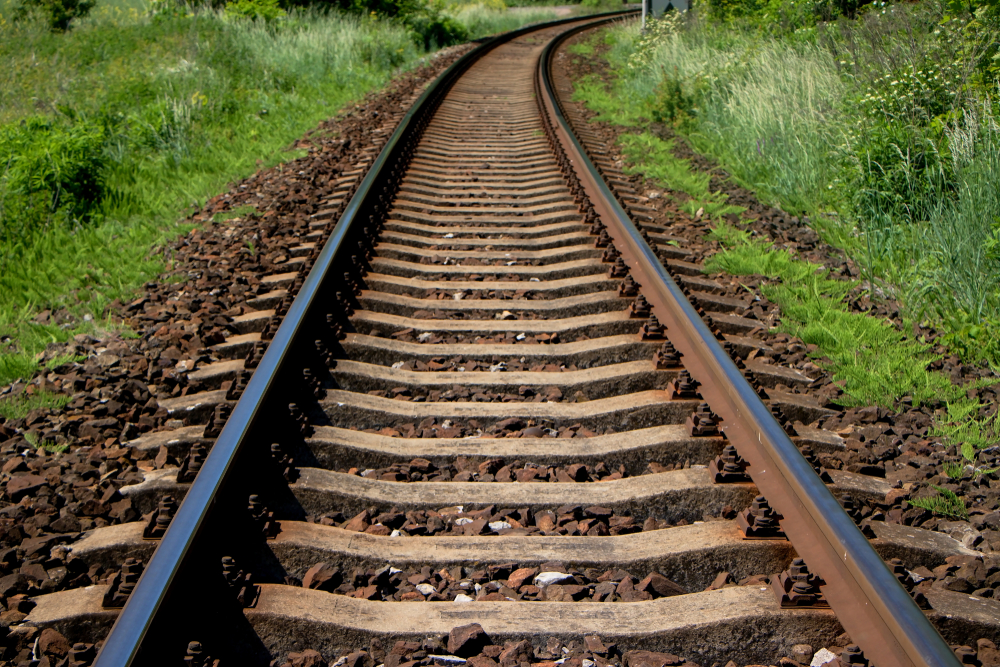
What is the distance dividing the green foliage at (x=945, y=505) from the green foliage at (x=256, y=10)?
14.2 m

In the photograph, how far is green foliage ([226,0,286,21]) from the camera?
1453 centimetres

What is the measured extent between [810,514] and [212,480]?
183 centimetres

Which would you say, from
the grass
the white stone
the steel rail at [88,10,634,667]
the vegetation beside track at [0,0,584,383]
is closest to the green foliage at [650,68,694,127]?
the grass

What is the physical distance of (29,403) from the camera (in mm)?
3650

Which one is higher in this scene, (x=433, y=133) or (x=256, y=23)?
(x=256, y=23)

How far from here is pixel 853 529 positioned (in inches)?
90.6

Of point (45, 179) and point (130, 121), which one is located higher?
point (130, 121)

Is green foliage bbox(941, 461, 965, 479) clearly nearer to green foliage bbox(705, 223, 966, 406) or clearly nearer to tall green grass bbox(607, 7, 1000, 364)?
green foliage bbox(705, 223, 966, 406)

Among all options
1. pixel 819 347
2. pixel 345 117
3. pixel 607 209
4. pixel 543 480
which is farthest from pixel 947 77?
pixel 345 117

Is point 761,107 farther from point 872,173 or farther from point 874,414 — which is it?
point 874,414

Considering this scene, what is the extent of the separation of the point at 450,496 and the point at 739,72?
8256 mm

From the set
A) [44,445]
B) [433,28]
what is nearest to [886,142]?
[44,445]

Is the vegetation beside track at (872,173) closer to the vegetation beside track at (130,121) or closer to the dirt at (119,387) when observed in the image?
the dirt at (119,387)

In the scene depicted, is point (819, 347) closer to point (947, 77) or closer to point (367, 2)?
point (947, 77)
